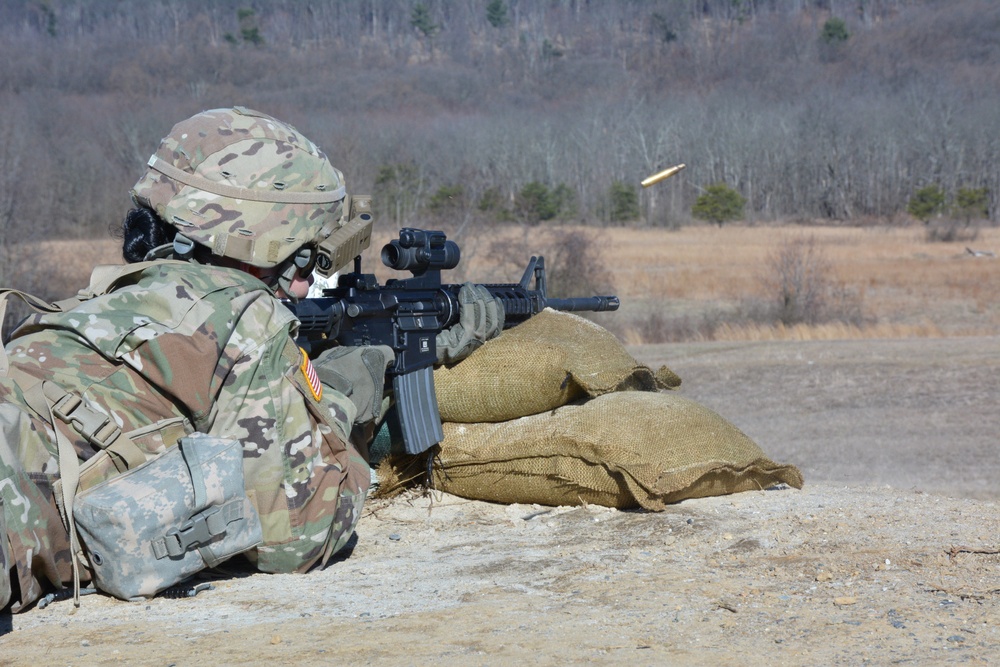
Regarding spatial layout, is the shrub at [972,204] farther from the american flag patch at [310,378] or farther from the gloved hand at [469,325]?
the american flag patch at [310,378]

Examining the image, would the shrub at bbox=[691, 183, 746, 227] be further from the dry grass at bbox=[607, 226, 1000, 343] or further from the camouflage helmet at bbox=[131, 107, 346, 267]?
the camouflage helmet at bbox=[131, 107, 346, 267]

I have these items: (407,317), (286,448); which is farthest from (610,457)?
(286,448)

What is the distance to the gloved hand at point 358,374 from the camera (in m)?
4.56

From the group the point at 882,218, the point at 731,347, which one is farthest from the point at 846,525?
the point at 882,218

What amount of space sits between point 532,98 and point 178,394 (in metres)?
91.1

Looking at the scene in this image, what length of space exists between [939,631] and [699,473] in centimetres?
177

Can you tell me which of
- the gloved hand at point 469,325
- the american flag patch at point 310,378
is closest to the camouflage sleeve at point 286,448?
the american flag patch at point 310,378

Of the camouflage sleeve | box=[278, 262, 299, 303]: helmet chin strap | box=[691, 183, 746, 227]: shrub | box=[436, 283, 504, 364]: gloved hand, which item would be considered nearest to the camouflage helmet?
box=[278, 262, 299, 303]: helmet chin strap

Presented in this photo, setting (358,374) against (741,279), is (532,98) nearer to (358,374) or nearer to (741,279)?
(741,279)

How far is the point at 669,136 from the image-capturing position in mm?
63250

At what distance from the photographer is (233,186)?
401 centimetres

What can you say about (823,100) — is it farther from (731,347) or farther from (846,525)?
(846,525)

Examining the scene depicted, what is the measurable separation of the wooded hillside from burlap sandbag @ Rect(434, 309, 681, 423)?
19101 millimetres

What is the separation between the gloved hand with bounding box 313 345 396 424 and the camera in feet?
15.0
